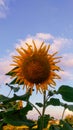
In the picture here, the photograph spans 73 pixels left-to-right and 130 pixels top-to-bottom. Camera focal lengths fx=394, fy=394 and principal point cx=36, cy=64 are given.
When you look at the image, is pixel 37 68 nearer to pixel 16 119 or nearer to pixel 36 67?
pixel 36 67

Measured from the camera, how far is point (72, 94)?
4.57 meters

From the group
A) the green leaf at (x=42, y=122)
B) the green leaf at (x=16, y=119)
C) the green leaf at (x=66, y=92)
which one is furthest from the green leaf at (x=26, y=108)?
the green leaf at (x=66, y=92)

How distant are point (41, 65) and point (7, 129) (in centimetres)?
107

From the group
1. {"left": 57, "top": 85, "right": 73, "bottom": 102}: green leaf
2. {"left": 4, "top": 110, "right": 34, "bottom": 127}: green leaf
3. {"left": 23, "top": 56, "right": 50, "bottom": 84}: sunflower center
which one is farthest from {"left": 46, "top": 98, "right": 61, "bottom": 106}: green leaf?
{"left": 23, "top": 56, "right": 50, "bottom": 84}: sunflower center

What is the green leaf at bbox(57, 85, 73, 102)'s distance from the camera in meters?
4.52

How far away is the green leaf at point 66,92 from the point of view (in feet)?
14.8

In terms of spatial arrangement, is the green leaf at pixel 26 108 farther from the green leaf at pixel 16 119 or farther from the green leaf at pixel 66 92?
the green leaf at pixel 66 92

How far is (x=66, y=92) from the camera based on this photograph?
15.0 feet

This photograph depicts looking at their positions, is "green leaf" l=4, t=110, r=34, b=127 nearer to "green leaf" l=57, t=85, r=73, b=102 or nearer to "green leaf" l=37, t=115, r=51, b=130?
"green leaf" l=37, t=115, r=51, b=130

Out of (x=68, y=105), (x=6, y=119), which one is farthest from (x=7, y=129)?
(x=68, y=105)

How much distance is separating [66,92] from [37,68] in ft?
2.07

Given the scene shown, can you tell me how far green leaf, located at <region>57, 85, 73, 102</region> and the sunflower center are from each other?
436mm

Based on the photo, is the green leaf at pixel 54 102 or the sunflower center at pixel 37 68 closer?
the sunflower center at pixel 37 68

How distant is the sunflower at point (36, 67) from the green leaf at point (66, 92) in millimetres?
377
